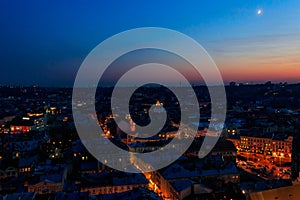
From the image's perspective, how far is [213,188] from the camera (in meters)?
9.92

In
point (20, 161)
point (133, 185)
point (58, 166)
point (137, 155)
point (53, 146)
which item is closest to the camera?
point (133, 185)

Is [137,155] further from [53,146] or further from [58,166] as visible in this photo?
[53,146]

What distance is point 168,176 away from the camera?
1233 cm

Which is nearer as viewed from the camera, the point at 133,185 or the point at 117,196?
the point at 117,196

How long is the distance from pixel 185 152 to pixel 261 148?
20.1 ft

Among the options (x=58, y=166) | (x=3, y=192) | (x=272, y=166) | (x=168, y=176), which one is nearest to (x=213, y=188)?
(x=168, y=176)

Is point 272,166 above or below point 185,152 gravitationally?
below

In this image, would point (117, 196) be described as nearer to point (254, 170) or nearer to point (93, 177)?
point (93, 177)

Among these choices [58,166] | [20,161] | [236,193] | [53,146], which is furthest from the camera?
[53,146]

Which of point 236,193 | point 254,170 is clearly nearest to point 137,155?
point 254,170

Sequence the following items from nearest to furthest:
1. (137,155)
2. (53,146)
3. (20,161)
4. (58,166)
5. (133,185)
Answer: (133,185) < (58,166) < (20,161) < (137,155) < (53,146)

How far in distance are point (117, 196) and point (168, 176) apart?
3.08 m

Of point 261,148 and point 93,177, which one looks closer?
point 93,177

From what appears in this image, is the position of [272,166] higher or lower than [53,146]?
lower
